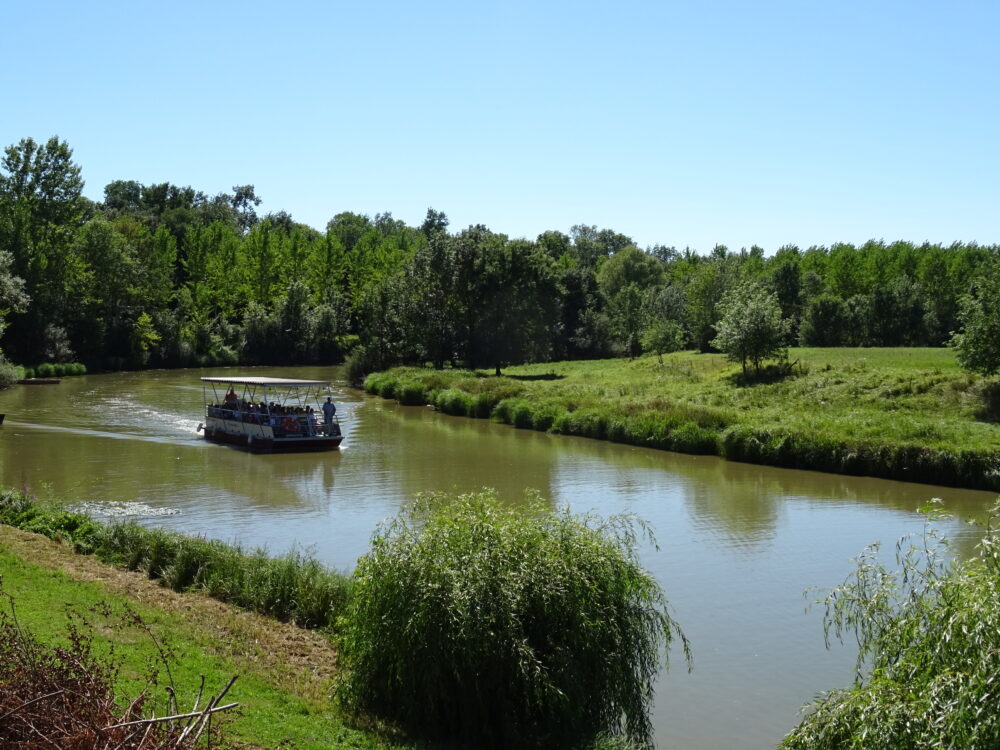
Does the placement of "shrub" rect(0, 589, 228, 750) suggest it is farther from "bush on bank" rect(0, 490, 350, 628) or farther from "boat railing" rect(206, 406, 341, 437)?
"boat railing" rect(206, 406, 341, 437)

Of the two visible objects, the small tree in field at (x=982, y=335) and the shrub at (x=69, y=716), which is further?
the small tree in field at (x=982, y=335)

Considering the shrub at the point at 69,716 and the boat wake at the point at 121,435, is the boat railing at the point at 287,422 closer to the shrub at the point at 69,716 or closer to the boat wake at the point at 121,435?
the boat wake at the point at 121,435

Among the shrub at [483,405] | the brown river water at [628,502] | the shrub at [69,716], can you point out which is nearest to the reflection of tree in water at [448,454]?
the brown river water at [628,502]

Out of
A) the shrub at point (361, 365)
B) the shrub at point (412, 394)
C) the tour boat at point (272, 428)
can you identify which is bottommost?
the tour boat at point (272, 428)

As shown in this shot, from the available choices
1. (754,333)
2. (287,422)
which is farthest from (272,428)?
(754,333)

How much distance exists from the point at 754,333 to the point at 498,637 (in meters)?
41.7

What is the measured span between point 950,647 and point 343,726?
6612mm

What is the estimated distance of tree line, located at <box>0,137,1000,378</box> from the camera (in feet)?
228

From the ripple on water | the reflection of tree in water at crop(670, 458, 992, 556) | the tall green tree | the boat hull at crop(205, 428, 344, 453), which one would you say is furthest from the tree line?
the ripple on water

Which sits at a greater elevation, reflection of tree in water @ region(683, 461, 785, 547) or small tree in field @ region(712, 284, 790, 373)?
small tree in field @ region(712, 284, 790, 373)

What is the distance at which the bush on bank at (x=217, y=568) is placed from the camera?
15.5m

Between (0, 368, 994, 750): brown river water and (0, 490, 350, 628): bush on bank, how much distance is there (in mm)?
3106

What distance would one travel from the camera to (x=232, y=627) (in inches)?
550

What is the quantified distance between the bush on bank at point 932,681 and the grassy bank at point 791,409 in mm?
22460
